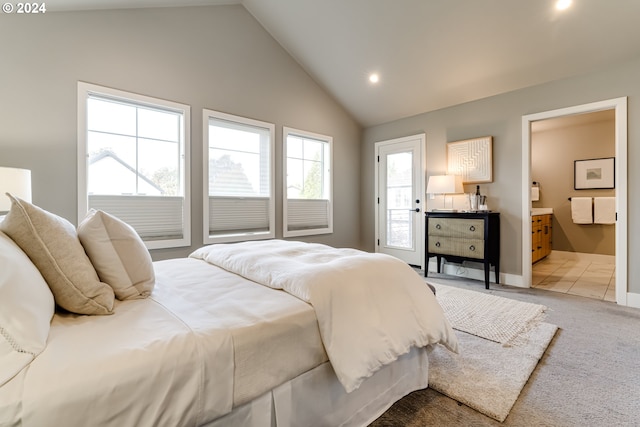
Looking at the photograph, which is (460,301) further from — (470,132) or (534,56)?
(534,56)

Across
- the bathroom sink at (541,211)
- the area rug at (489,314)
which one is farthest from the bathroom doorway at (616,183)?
the area rug at (489,314)

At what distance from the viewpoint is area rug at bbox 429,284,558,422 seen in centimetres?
150

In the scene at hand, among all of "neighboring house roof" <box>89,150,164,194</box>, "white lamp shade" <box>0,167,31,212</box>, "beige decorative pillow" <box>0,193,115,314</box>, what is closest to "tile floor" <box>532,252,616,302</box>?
"beige decorative pillow" <box>0,193,115,314</box>

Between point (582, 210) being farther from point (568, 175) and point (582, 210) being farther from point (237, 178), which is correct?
point (237, 178)

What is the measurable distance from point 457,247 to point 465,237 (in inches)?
6.6

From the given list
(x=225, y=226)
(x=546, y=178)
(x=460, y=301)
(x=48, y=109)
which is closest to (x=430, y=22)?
(x=460, y=301)

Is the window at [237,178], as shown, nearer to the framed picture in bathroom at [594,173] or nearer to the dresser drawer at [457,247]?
the dresser drawer at [457,247]

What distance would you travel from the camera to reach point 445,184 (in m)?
3.85

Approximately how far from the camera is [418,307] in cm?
144

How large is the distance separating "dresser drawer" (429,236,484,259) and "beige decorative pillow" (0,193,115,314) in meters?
3.69

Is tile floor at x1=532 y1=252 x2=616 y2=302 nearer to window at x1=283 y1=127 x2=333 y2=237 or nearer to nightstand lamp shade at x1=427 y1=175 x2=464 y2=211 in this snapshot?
nightstand lamp shade at x1=427 y1=175 x2=464 y2=211

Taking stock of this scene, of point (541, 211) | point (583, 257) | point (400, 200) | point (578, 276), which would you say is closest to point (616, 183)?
point (578, 276)

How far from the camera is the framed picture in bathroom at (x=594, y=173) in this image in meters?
4.85

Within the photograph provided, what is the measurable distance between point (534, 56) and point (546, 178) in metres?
3.37
